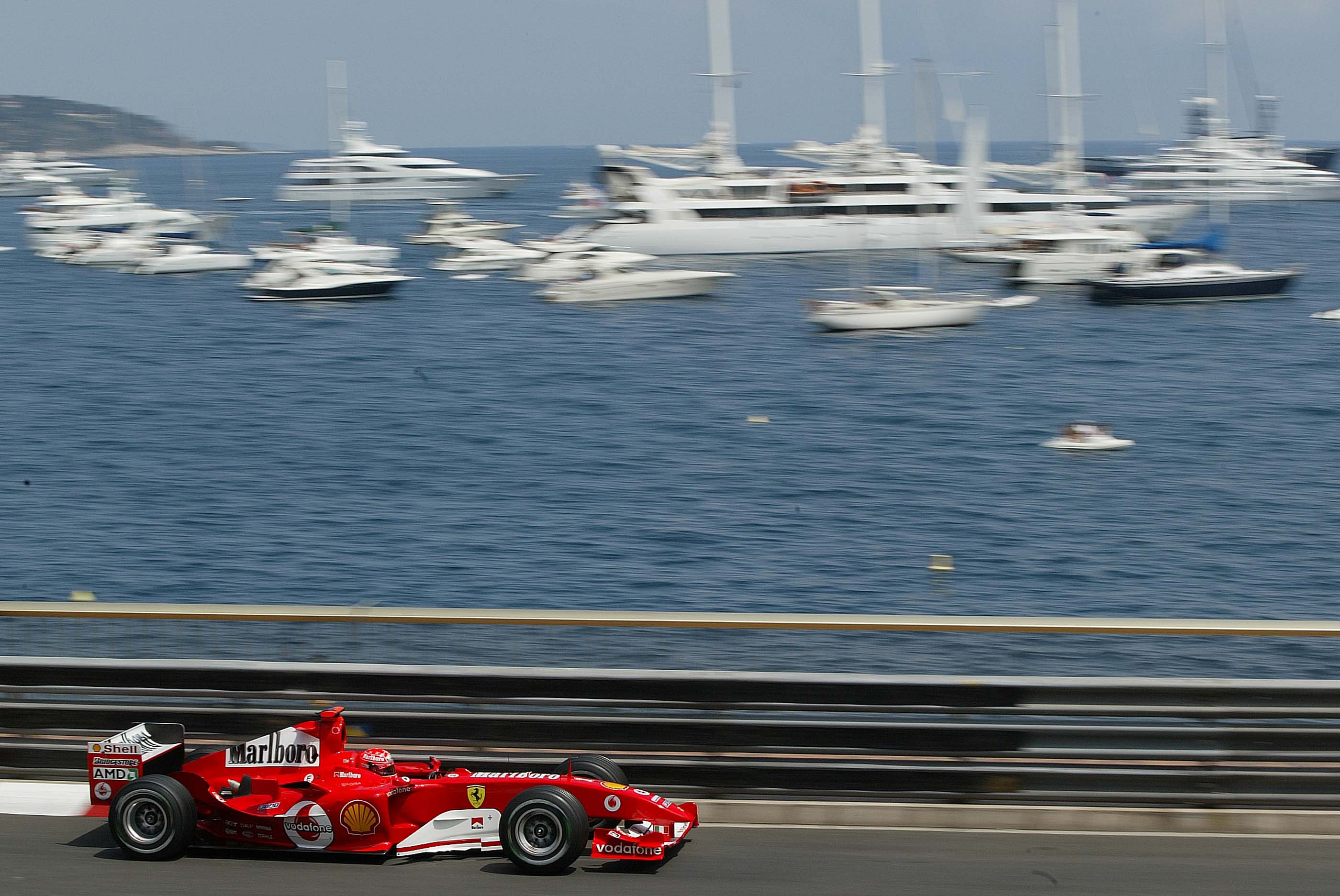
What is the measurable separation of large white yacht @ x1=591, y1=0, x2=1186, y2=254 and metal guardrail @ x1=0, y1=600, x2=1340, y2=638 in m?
73.6

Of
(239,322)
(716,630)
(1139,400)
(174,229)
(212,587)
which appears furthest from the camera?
(174,229)

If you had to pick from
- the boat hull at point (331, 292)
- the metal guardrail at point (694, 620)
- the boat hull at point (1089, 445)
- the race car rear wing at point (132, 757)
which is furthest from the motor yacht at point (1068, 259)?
the race car rear wing at point (132, 757)

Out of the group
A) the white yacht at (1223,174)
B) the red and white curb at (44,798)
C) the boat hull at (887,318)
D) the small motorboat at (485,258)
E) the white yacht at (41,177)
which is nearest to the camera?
the red and white curb at (44,798)

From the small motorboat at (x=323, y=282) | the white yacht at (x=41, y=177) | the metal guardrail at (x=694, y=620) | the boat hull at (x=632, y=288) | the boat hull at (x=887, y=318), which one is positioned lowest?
the boat hull at (x=887, y=318)

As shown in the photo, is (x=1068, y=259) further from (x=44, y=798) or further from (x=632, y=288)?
(x=44, y=798)

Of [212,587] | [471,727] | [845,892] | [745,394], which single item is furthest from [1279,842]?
[745,394]

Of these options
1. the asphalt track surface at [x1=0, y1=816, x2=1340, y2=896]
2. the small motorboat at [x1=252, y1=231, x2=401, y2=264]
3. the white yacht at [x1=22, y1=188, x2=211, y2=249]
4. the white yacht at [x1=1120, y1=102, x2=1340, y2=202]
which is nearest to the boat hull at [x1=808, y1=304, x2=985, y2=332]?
the small motorboat at [x1=252, y1=231, x2=401, y2=264]

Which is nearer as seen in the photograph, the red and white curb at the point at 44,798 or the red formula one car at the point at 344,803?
the red formula one car at the point at 344,803

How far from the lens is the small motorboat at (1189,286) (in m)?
61.9

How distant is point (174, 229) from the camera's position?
322 feet

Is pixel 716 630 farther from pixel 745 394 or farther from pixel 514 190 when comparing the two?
pixel 514 190

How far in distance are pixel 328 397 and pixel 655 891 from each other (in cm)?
4225

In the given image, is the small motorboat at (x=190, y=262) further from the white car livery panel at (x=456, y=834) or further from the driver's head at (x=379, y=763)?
the white car livery panel at (x=456, y=834)

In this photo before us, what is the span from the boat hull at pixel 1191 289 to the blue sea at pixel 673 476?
2.11 feet
